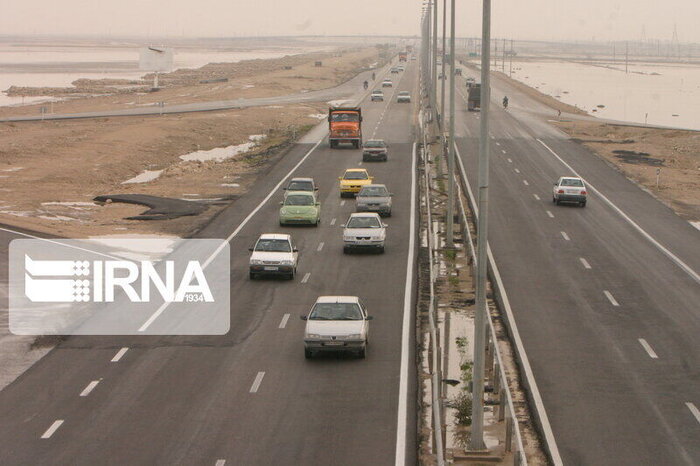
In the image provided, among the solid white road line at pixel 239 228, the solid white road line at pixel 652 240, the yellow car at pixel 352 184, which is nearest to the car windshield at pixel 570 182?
the solid white road line at pixel 652 240

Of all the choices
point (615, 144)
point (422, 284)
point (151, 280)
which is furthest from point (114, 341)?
point (615, 144)

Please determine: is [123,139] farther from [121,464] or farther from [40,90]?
[40,90]

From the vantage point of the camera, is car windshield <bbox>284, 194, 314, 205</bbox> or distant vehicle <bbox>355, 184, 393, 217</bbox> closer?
car windshield <bbox>284, 194, 314, 205</bbox>

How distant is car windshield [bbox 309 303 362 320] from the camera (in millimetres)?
27619

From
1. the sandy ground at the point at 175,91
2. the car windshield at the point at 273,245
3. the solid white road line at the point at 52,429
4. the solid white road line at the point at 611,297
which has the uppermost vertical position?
the sandy ground at the point at 175,91

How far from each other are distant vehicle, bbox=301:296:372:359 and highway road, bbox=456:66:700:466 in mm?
4399

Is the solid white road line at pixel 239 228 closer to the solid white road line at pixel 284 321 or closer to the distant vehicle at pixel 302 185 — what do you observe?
the distant vehicle at pixel 302 185

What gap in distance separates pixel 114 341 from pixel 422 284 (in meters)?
11.5

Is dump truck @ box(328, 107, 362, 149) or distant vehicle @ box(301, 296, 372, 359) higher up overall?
dump truck @ box(328, 107, 362, 149)

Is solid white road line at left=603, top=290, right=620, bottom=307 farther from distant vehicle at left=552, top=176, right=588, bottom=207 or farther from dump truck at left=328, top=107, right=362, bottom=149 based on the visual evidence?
dump truck at left=328, top=107, right=362, bottom=149

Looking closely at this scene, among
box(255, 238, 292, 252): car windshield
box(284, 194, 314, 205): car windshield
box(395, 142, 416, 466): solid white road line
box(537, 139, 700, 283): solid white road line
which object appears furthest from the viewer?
box(284, 194, 314, 205): car windshield

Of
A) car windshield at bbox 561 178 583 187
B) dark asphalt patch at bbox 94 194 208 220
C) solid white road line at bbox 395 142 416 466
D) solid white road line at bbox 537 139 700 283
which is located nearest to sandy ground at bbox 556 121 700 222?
solid white road line at bbox 537 139 700 283

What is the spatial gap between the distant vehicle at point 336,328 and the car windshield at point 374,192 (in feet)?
75.4

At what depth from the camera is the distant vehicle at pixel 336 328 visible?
87.7ft
